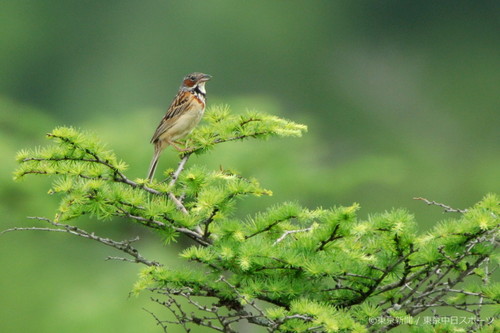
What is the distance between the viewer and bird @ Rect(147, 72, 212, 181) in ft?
16.1

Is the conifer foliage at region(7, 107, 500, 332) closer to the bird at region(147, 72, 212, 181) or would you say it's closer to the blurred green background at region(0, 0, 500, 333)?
the bird at region(147, 72, 212, 181)

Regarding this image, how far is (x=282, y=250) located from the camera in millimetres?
3514

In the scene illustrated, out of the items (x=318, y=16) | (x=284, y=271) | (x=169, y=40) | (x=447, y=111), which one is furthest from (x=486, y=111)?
(x=284, y=271)

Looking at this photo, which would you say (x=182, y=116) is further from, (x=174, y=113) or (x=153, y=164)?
(x=153, y=164)

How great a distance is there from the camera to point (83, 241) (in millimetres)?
10750

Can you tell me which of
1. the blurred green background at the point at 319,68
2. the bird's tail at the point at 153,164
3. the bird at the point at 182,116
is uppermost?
the blurred green background at the point at 319,68

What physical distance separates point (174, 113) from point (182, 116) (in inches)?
4.4

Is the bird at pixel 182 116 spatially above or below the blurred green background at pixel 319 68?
below

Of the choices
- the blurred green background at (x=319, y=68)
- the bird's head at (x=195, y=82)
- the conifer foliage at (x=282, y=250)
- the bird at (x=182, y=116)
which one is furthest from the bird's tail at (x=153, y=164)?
the blurred green background at (x=319, y=68)

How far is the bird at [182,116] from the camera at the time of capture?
491 cm

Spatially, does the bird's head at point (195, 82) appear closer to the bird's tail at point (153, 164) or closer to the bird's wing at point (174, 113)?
the bird's wing at point (174, 113)

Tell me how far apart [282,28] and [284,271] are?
2400 centimetres

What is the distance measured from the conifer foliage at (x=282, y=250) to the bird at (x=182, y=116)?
103cm

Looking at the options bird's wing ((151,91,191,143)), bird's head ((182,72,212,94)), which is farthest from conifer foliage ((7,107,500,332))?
bird's head ((182,72,212,94))
